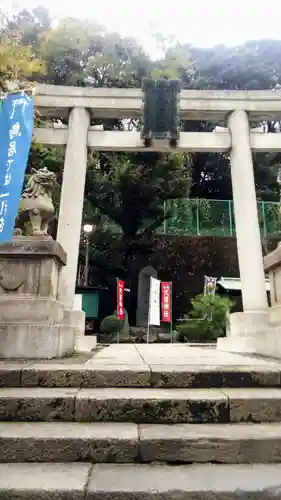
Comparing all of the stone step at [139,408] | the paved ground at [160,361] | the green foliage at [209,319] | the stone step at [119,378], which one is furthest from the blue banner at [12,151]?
the green foliage at [209,319]

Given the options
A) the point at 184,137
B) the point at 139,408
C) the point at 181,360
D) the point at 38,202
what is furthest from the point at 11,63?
the point at 184,137

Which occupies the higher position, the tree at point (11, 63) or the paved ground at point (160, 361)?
the tree at point (11, 63)

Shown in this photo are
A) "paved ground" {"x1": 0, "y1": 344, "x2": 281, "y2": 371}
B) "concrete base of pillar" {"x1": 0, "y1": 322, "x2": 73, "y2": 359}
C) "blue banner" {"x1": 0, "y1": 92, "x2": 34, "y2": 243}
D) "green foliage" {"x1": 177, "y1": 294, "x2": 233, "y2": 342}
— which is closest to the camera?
"paved ground" {"x1": 0, "y1": 344, "x2": 281, "y2": 371}

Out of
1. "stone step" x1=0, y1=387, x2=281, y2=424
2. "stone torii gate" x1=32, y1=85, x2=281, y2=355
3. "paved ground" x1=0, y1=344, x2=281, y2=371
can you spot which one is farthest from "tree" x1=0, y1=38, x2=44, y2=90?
"stone step" x1=0, y1=387, x2=281, y2=424

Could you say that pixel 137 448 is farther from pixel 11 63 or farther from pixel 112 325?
pixel 112 325

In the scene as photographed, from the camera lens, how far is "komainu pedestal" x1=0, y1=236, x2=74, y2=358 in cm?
400

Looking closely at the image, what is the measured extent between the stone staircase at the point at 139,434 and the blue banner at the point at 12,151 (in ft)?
6.45

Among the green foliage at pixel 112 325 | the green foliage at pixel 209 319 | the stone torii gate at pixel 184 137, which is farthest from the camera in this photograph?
the green foliage at pixel 112 325

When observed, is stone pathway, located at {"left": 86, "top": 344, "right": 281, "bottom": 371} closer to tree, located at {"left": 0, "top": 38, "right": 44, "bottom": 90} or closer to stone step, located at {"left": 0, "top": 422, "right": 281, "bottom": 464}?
stone step, located at {"left": 0, "top": 422, "right": 281, "bottom": 464}

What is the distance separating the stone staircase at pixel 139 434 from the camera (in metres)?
1.72

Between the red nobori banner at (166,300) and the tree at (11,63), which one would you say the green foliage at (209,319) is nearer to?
the red nobori banner at (166,300)

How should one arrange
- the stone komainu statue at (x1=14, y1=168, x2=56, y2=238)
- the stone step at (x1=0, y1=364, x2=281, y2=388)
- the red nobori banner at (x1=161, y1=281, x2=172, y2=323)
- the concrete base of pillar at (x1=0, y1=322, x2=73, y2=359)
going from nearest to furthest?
1. the stone step at (x1=0, y1=364, x2=281, y2=388)
2. the concrete base of pillar at (x1=0, y1=322, x2=73, y2=359)
3. the stone komainu statue at (x1=14, y1=168, x2=56, y2=238)
4. the red nobori banner at (x1=161, y1=281, x2=172, y2=323)

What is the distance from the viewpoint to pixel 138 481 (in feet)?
5.84

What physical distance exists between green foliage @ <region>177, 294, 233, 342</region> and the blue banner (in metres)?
9.05
